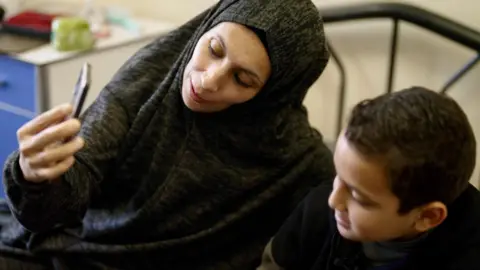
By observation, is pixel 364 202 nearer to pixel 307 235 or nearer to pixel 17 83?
pixel 307 235

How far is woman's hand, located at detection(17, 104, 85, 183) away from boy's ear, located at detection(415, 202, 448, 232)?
19.6 inches

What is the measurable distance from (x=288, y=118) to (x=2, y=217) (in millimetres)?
647

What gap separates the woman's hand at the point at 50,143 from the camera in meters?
1.04

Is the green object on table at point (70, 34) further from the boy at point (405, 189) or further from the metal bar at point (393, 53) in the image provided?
the boy at point (405, 189)

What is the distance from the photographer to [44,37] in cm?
203

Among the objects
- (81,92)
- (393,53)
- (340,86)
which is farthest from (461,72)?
(81,92)

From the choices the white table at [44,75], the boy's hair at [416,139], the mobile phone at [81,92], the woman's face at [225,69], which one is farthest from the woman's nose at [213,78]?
the white table at [44,75]

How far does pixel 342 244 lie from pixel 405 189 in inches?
8.2

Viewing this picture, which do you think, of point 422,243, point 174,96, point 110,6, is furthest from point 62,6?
point 422,243

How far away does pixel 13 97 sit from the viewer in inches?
76.7

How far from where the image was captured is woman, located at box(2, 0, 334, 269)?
3.91 feet

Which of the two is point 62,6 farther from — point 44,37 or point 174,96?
point 174,96

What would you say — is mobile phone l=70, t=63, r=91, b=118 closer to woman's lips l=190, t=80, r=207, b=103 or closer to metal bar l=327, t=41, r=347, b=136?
woman's lips l=190, t=80, r=207, b=103

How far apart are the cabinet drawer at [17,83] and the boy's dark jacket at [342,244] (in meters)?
0.93
